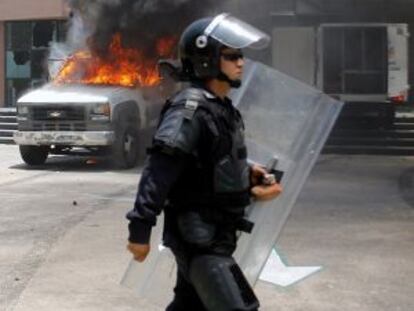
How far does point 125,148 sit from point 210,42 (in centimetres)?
982

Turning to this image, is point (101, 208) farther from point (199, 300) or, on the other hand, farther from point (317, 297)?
point (199, 300)

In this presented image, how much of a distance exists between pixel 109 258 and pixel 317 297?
6.29ft

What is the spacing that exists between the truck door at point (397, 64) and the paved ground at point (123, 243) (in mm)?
6539

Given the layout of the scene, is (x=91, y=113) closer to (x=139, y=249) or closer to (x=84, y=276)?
(x=84, y=276)

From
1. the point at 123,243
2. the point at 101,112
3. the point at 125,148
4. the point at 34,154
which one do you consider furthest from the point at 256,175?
the point at 34,154

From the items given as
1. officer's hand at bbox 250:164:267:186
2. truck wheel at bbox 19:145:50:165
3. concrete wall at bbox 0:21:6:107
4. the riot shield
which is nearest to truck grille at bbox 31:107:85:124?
truck wheel at bbox 19:145:50:165

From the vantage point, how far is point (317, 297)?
17.2ft

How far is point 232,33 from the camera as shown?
11.2ft

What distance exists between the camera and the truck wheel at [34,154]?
13445 mm

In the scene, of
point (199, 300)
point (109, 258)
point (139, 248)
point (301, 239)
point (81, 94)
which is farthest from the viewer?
point (81, 94)

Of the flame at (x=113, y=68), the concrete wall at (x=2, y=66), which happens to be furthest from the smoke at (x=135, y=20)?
the concrete wall at (x=2, y=66)

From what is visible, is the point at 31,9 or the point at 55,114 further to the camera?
the point at 31,9

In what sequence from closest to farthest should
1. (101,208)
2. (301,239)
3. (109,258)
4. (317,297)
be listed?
(317,297)
(109,258)
(301,239)
(101,208)

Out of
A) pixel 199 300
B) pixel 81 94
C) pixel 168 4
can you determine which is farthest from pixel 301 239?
pixel 168 4
